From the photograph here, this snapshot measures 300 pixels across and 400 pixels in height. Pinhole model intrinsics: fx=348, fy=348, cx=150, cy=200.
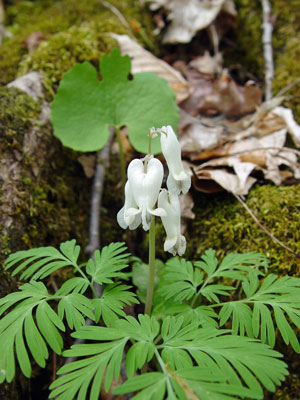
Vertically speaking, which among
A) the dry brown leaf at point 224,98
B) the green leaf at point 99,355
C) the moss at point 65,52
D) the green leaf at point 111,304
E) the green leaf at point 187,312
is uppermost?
the moss at point 65,52

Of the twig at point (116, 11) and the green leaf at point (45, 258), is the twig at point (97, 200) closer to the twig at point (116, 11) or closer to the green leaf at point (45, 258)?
the green leaf at point (45, 258)

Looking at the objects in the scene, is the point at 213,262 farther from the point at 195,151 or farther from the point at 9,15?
the point at 9,15

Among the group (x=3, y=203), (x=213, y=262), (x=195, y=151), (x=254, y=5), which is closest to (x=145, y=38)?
(x=254, y=5)

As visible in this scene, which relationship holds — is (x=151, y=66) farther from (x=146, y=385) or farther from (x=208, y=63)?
(x=146, y=385)

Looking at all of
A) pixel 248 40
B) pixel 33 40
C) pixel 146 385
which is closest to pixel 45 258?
pixel 146 385

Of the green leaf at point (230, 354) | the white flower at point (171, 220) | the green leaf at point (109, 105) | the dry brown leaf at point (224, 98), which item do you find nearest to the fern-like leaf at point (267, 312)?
the green leaf at point (230, 354)
